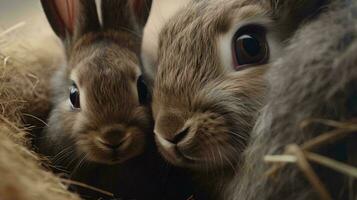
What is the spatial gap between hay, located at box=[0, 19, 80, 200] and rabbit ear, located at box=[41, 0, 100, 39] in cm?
15

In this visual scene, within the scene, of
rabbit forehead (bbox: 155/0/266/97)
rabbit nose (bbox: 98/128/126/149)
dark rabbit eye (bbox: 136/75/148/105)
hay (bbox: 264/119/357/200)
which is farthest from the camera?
dark rabbit eye (bbox: 136/75/148/105)

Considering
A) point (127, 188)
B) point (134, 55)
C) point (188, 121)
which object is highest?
point (134, 55)

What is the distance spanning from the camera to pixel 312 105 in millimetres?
1288

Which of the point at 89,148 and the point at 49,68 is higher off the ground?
the point at 49,68

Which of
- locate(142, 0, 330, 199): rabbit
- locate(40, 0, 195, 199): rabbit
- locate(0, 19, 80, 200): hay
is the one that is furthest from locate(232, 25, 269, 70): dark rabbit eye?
locate(0, 19, 80, 200): hay

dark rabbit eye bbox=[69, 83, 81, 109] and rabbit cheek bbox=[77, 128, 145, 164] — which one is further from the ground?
dark rabbit eye bbox=[69, 83, 81, 109]

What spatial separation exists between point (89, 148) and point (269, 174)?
0.71m

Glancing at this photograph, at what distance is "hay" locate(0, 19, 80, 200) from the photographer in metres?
1.20

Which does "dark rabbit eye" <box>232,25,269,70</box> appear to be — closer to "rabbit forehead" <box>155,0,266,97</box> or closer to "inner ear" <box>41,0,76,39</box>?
"rabbit forehead" <box>155,0,266,97</box>

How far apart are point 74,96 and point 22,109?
9.9 inches

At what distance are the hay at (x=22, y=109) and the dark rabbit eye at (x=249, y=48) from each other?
1.90 ft

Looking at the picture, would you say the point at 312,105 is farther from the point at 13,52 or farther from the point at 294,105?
the point at 13,52

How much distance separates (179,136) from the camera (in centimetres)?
155

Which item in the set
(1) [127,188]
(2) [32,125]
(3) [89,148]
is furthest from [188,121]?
(2) [32,125]
